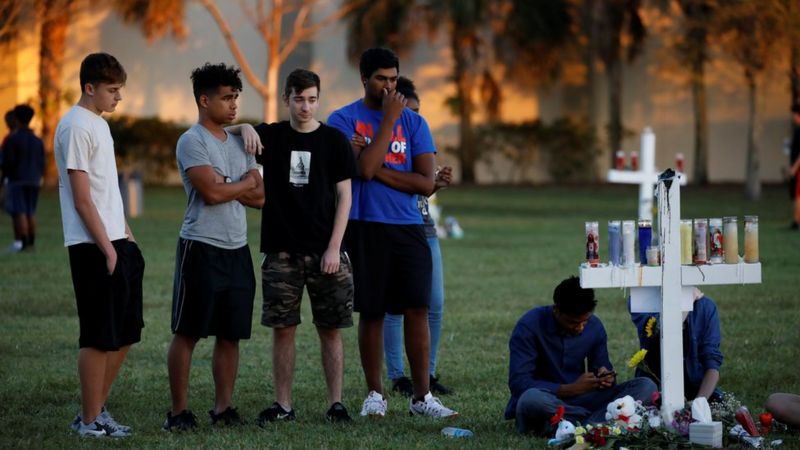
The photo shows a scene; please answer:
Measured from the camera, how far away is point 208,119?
8.01 metres

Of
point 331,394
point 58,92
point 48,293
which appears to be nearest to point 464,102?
point 58,92

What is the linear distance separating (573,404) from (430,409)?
101 centimetres

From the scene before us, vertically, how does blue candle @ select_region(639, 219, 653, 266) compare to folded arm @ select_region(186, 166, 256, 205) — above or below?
below

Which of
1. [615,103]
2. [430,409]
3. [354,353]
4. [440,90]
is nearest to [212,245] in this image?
[430,409]

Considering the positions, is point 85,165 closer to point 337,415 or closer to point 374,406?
point 337,415

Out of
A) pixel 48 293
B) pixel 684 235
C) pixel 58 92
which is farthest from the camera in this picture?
pixel 58 92

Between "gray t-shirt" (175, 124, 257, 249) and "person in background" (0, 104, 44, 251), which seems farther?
"person in background" (0, 104, 44, 251)

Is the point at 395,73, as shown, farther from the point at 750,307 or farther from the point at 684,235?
the point at 750,307

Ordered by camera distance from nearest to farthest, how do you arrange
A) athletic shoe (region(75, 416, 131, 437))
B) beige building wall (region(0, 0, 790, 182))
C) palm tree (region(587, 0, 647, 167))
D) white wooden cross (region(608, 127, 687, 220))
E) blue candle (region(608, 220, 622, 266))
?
blue candle (region(608, 220, 622, 266)), athletic shoe (region(75, 416, 131, 437)), white wooden cross (region(608, 127, 687, 220)), palm tree (region(587, 0, 647, 167)), beige building wall (region(0, 0, 790, 182))

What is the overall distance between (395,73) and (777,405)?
2.91 meters

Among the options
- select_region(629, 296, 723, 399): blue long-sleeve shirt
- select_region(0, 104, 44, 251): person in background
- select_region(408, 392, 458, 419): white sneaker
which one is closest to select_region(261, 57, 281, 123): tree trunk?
select_region(0, 104, 44, 251): person in background

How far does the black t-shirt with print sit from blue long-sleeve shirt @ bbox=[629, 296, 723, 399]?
1846mm

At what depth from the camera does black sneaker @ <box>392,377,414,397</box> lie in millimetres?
9555

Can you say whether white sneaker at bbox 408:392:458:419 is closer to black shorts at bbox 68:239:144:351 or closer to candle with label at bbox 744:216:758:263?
black shorts at bbox 68:239:144:351
